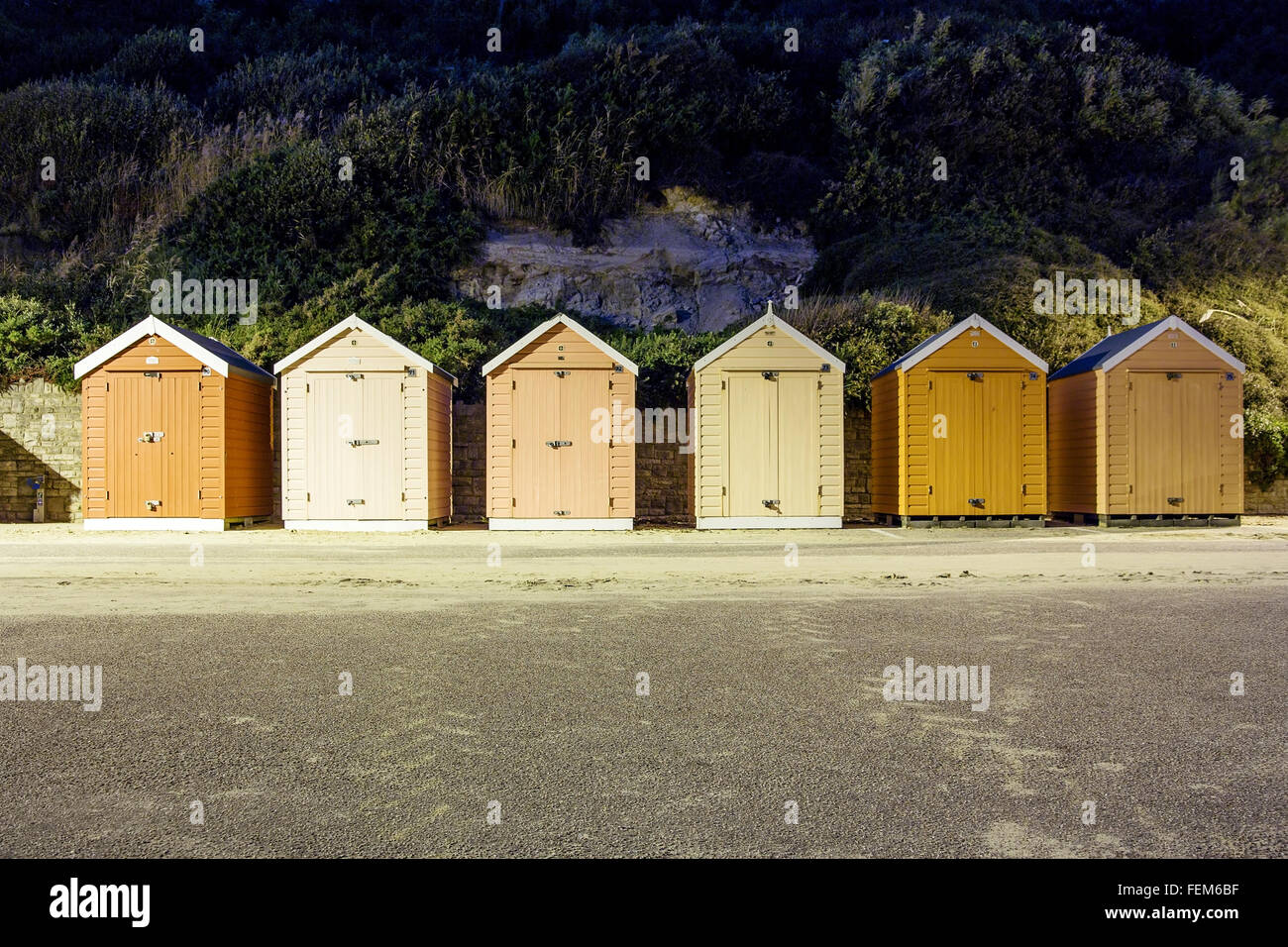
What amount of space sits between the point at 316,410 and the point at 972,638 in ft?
36.1

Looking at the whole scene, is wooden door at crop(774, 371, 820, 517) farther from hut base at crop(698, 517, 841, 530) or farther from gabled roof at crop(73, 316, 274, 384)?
gabled roof at crop(73, 316, 274, 384)

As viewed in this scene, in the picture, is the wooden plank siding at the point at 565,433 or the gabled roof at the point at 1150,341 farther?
the gabled roof at the point at 1150,341

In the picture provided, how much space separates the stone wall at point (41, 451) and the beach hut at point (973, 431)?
14292mm

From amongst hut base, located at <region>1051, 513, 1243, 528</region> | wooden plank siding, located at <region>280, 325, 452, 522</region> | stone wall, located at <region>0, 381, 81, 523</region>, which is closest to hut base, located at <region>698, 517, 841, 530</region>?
hut base, located at <region>1051, 513, 1243, 528</region>

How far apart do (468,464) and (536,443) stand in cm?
283

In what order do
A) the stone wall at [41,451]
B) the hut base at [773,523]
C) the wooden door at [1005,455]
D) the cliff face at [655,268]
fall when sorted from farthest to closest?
the cliff face at [655,268], the stone wall at [41,451], the wooden door at [1005,455], the hut base at [773,523]

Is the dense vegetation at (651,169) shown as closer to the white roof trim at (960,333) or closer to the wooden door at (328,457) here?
the white roof trim at (960,333)

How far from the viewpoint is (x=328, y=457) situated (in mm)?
14078

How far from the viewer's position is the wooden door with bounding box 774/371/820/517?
14.3 metres

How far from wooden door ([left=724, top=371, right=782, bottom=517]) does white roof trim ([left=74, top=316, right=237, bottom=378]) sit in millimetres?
7914

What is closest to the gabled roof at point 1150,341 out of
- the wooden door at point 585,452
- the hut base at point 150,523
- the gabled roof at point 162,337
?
the wooden door at point 585,452

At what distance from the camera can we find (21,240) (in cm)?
2373

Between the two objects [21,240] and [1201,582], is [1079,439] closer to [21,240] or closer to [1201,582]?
[1201,582]

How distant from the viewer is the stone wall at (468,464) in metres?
16.5
